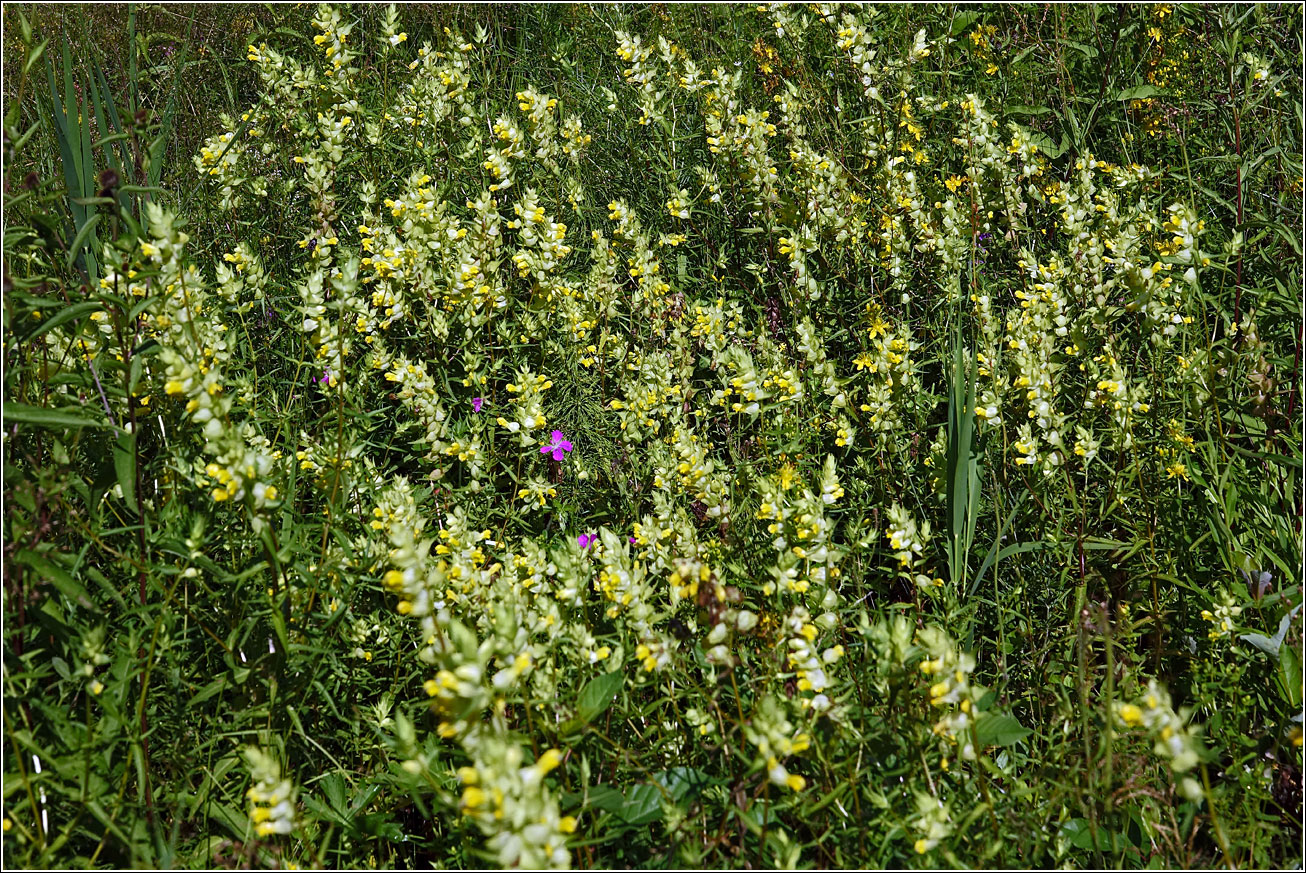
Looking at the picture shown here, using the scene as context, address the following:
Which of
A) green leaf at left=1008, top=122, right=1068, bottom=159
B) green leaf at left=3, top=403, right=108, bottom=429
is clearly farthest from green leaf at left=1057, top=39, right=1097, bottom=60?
green leaf at left=3, top=403, right=108, bottom=429

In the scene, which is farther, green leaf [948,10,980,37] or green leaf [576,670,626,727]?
green leaf [948,10,980,37]

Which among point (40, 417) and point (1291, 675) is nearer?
point (40, 417)

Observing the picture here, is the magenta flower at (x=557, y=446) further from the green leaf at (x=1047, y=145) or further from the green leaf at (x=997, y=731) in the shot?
the green leaf at (x=1047, y=145)

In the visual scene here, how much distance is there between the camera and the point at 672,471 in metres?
2.65

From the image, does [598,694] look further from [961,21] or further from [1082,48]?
[961,21]

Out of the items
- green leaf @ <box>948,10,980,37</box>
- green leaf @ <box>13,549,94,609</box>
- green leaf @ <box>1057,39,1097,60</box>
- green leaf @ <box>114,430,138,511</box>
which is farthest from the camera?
green leaf @ <box>948,10,980,37</box>

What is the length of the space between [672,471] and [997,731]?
42.6 inches

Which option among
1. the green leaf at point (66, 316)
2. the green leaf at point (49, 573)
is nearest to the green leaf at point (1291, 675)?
the green leaf at point (49, 573)

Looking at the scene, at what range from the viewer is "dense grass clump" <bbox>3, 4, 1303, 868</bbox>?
6.29ft

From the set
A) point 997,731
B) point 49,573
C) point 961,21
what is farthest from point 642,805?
point 961,21

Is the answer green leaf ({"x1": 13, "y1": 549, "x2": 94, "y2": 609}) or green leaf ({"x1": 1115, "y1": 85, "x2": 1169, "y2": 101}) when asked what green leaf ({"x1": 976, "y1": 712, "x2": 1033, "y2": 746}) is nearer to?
green leaf ({"x1": 13, "y1": 549, "x2": 94, "y2": 609})

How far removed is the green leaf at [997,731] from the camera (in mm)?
1865

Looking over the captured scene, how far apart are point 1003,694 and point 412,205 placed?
7.74 ft

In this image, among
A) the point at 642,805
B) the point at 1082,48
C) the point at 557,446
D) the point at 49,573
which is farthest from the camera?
the point at 1082,48
